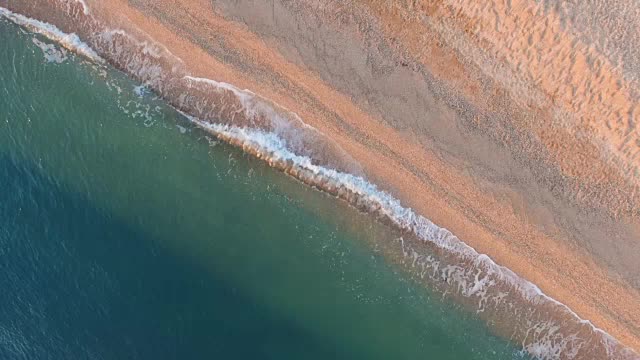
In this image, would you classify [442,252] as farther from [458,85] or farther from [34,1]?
[34,1]

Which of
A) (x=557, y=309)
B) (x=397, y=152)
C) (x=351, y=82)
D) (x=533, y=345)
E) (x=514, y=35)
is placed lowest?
(x=533, y=345)

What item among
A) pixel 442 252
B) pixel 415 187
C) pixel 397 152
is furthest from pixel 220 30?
pixel 442 252

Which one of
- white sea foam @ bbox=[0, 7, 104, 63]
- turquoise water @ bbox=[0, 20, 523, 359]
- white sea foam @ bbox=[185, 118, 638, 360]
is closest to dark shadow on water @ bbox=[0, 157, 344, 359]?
turquoise water @ bbox=[0, 20, 523, 359]

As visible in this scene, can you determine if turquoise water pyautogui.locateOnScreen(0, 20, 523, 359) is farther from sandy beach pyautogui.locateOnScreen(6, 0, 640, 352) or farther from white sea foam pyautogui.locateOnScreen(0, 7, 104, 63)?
sandy beach pyautogui.locateOnScreen(6, 0, 640, 352)

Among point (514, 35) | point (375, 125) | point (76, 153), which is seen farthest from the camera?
point (76, 153)

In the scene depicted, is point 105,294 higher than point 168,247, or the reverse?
point 168,247

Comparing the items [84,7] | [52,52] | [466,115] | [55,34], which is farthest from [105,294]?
[466,115]

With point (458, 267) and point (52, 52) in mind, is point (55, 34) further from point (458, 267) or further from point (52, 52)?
point (458, 267)
